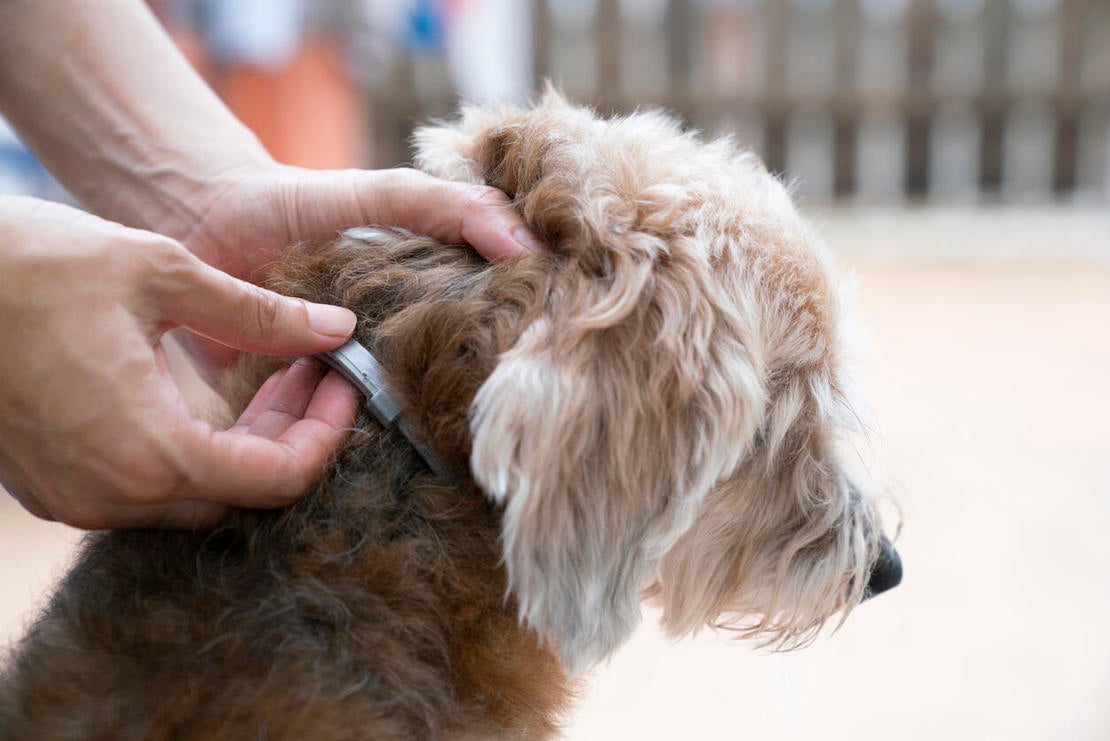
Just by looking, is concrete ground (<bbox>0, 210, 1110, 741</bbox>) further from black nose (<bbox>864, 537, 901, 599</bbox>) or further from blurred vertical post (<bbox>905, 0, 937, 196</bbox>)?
blurred vertical post (<bbox>905, 0, 937, 196</bbox>)

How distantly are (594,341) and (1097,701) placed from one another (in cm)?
214

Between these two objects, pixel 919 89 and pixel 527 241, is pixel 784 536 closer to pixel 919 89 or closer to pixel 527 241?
pixel 527 241

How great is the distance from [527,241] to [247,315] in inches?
17.2

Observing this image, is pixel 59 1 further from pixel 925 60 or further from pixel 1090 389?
pixel 925 60

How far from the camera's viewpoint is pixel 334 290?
1.67 m

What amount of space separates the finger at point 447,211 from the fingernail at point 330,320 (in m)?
0.23

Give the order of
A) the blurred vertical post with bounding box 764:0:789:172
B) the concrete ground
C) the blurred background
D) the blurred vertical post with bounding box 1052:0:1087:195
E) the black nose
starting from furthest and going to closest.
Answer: the blurred vertical post with bounding box 764:0:789:172 < the blurred vertical post with bounding box 1052:0:1087:195 < the blurred background < the concrete ground < the black nose

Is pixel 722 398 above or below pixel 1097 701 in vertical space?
above

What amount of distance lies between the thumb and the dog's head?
0.30 ft

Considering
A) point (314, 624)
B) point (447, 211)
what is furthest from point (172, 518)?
point (447, 211)

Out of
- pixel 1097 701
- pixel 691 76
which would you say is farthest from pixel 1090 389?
pixel 691 76

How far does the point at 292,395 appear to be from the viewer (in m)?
1.65

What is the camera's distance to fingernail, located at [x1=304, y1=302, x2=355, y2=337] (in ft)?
5.09

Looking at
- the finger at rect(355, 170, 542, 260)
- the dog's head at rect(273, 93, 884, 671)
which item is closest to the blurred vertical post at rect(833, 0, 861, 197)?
the dog's head at rect(273, 93, 884, 671)
